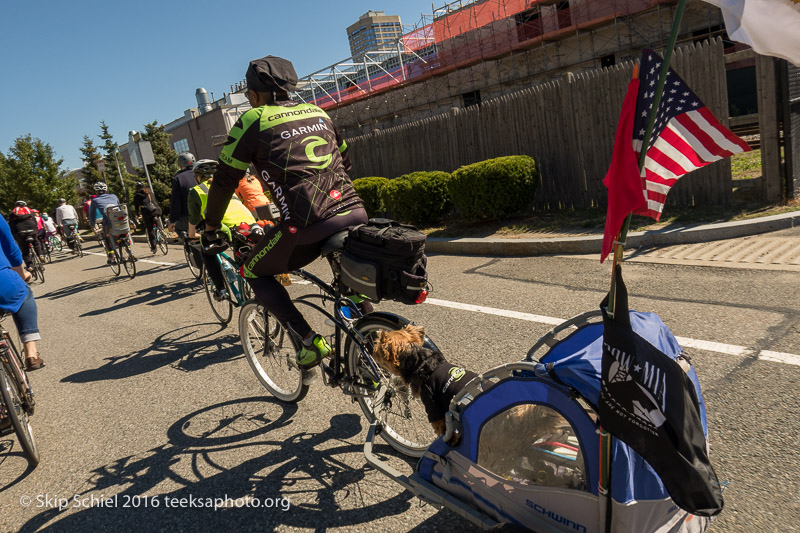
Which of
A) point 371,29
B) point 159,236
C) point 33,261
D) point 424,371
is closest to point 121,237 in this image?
point 159,236

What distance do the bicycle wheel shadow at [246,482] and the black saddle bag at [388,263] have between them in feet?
3.46

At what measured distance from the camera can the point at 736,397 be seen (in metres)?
3.24

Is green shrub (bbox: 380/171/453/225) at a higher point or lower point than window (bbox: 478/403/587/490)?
higher

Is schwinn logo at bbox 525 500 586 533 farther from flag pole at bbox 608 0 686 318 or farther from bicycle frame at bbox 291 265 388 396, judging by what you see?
bicycle frame at bbox 291 265 388 396

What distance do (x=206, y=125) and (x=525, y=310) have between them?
53.5m

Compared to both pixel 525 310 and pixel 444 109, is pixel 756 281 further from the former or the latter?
pixel 444 109

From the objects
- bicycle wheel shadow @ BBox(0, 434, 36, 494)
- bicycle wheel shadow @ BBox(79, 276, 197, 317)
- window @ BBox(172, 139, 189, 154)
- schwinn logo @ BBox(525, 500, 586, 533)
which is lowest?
bicycle wheel shadow @ BBox(0, 434, 36, 494)

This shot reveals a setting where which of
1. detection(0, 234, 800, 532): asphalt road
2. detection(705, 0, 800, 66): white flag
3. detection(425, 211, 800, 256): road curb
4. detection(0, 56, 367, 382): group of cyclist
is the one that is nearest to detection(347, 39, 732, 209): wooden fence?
detection(425, 211, 800, 256): road curb

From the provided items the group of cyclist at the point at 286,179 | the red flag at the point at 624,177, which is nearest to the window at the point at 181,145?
the group of cyclist at the point at 286,179

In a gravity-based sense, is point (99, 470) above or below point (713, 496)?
below

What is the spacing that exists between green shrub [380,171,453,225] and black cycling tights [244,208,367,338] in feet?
25.2

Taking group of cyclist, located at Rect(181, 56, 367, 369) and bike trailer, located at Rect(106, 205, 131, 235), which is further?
bike trailer, located at Rect(106, 205, 131, 235)

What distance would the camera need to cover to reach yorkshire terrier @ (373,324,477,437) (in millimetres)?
2414

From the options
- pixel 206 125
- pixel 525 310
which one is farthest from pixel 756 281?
pixel 206 125
